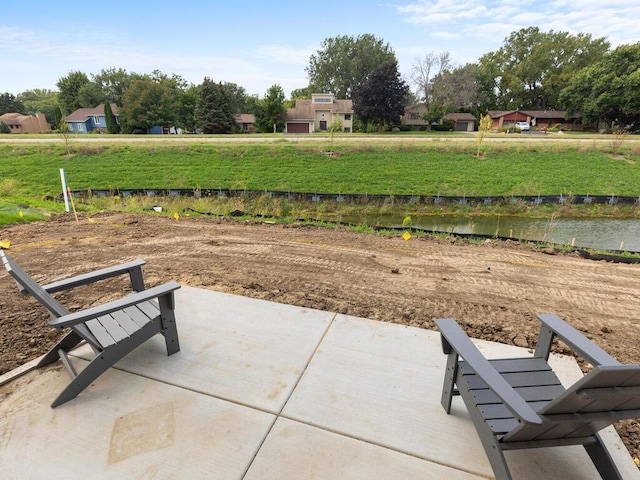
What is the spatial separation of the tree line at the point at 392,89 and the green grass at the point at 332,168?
16.7 meters

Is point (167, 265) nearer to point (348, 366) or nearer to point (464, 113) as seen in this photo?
point (348, 366)

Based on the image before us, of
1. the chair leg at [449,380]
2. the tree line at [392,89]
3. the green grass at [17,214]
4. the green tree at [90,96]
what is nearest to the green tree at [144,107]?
the tree line at [392,89]

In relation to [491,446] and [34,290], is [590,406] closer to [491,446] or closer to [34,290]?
[491,446]

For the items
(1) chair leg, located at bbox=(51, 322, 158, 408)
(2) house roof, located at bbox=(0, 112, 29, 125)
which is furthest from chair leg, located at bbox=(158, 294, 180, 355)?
(2) house roof, located at bbox=(0, 112, 29, 125)

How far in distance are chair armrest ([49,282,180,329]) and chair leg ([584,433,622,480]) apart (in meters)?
2.88

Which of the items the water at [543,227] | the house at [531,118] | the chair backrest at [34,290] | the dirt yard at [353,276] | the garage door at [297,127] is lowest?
the water at [543,227]

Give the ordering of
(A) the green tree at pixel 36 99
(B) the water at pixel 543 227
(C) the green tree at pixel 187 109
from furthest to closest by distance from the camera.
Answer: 1. (A) the green tree at pixel 36 99
2. (C) the green tree at pixel 187 109
3. (B) the water at pixel 543 227

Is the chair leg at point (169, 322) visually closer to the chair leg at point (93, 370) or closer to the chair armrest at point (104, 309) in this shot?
the chair armrest at point (104, 309)

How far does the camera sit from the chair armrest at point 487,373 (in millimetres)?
1595

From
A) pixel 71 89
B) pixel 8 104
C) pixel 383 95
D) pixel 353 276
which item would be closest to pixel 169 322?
pixel 353 276

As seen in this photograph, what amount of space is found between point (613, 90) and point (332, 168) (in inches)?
1683

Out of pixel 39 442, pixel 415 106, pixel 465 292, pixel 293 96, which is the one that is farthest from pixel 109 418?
pixel 293 96

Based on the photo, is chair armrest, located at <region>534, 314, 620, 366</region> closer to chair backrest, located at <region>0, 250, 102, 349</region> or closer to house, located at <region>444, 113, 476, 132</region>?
chair backrest, located at <region>0, 250, 102, 349</region>

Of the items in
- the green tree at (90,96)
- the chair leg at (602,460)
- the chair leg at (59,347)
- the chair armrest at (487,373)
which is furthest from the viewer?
the green tree at (90,96)
